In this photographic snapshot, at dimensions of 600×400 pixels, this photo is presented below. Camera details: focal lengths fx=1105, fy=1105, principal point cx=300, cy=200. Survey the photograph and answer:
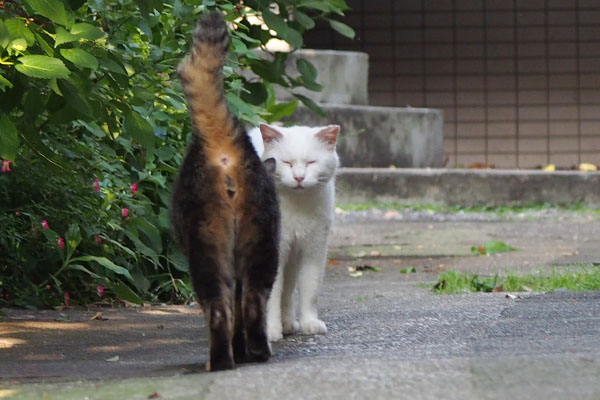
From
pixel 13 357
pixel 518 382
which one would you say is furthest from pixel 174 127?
pixel 518 382

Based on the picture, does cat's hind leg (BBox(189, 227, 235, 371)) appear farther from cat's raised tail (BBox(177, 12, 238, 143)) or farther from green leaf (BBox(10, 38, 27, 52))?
green leaf (BBox(10, 38, 27, 52))

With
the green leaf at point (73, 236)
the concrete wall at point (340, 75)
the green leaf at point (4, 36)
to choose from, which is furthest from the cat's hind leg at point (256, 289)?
the concrete wall at point (340, 75)

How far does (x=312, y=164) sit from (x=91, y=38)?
3.14 ft

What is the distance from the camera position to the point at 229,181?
277cm

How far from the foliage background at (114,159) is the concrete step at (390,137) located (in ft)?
17.2

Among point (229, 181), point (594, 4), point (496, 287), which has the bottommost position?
point (496, 287)

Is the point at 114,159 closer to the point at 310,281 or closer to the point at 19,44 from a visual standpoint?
the point at 310,281

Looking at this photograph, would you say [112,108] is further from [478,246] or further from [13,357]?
[478,246]

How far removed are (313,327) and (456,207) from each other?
6259 mm

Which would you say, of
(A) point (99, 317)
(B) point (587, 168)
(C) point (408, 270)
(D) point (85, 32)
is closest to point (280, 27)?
(D) point (85, 32)

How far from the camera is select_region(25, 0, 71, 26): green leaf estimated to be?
2.68 metres

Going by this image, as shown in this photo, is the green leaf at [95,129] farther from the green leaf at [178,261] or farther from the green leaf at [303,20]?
the green leaf at [303,20]

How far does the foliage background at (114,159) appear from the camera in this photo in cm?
344

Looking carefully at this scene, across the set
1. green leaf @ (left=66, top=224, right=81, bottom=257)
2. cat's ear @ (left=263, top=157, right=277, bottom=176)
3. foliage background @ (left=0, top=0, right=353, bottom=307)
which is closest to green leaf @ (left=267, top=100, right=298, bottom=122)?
foliage background @ (left=0, top=0, right=353, bottom=307)
